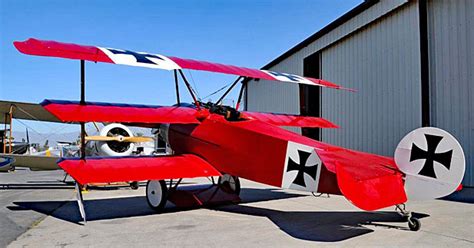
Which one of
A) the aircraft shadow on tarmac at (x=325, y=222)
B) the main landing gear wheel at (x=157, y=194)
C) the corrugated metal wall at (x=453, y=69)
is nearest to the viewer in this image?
the aircraft shadow on tarmac at (x=325, y=222)

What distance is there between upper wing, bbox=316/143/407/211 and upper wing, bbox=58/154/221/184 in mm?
2975

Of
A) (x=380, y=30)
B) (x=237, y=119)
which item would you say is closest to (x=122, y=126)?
(x=237, y=119)

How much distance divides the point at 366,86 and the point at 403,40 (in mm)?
2320

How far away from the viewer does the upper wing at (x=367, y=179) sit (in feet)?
16.5

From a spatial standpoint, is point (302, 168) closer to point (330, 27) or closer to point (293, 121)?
point (293, 121)

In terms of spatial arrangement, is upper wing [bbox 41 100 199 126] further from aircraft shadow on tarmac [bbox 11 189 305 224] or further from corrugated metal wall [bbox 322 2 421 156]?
corrugated metal wall [bbox 322 2 421 156]

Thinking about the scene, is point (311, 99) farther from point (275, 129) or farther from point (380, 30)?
point (275, 129)

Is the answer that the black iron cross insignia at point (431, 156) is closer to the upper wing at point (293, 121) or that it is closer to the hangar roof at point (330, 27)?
the upper wing at point (293, 121)

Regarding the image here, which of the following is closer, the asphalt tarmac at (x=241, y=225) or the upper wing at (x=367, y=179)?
the upper wing at (x=367, y=179)

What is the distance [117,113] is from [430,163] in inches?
225

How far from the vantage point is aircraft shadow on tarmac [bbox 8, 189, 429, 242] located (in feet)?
20.0

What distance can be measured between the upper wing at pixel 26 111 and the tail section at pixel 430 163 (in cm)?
1279

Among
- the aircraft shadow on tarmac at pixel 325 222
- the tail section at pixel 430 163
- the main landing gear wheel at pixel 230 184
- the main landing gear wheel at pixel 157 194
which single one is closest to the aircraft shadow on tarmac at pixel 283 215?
the aircraft shadow on tarmac at pixel 325 222

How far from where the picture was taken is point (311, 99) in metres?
20.4
